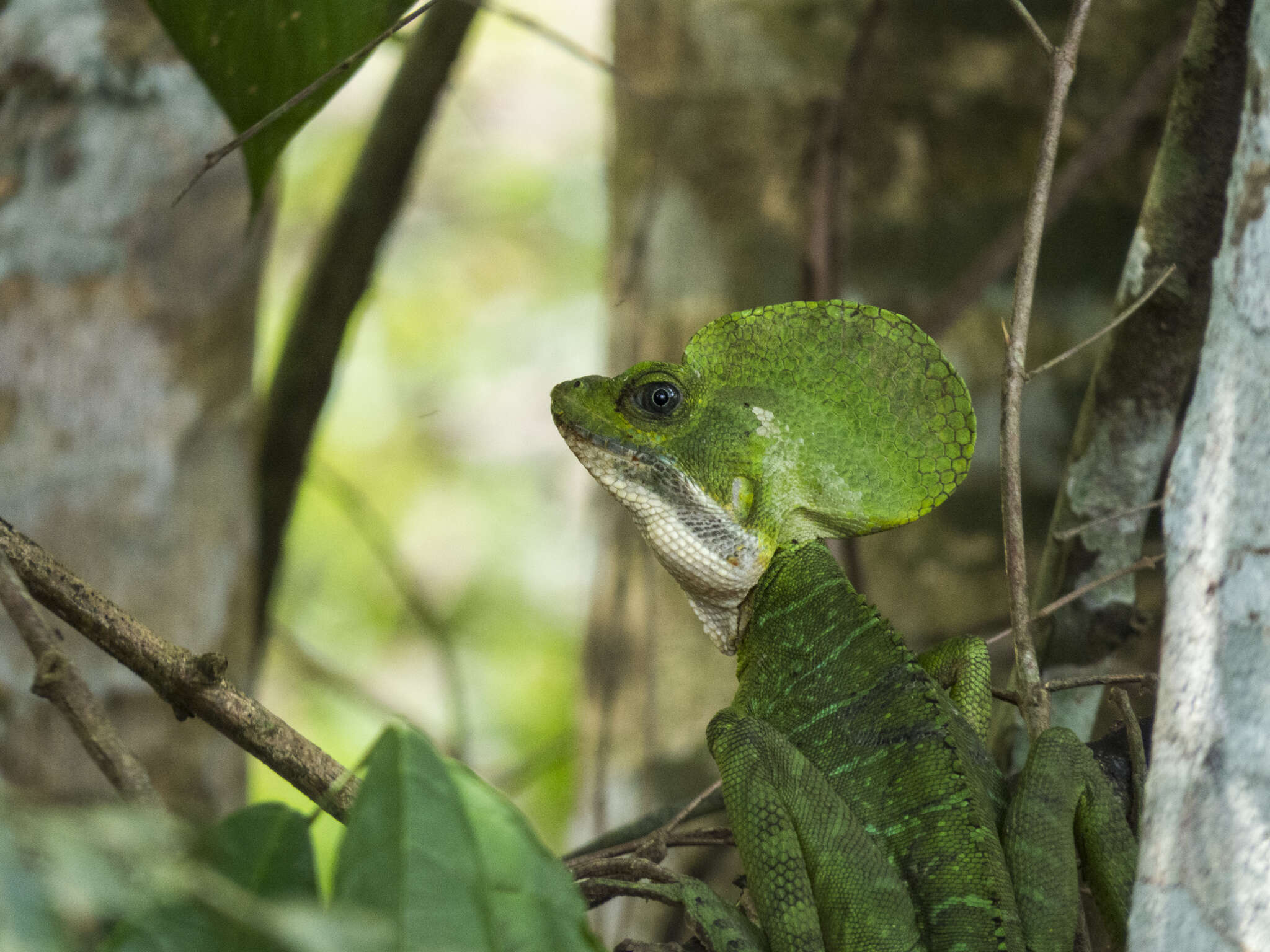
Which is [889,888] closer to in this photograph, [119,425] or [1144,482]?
[1144,482]

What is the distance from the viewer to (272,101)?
1299 millimetres

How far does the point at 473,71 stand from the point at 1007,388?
7.13 m

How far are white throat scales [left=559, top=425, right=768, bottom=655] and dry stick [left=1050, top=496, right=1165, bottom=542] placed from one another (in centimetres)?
44

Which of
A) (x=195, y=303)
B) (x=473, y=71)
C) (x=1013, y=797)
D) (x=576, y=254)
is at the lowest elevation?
(x=1013, y=797)

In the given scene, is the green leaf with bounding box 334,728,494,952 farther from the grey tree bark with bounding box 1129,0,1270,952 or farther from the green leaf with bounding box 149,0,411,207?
the green leaf with bounding box 149,0,411,207

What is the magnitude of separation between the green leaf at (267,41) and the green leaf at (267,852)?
2.36 feet

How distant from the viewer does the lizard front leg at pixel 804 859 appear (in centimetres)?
139

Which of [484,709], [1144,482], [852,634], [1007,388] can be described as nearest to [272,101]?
[1007,388]

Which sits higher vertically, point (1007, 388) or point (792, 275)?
point (792, 275)

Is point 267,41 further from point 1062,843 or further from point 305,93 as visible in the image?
point 1062,843

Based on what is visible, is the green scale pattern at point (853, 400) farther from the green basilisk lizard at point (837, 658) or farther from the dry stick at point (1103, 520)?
the dry stick at point (1103, 520)

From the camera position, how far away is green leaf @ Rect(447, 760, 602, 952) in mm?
764

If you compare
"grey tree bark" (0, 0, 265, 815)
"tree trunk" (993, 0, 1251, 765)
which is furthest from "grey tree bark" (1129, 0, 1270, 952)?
"grey tree bark" (0, 0, 265, 815)

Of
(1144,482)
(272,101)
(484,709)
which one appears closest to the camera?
(272,101)
